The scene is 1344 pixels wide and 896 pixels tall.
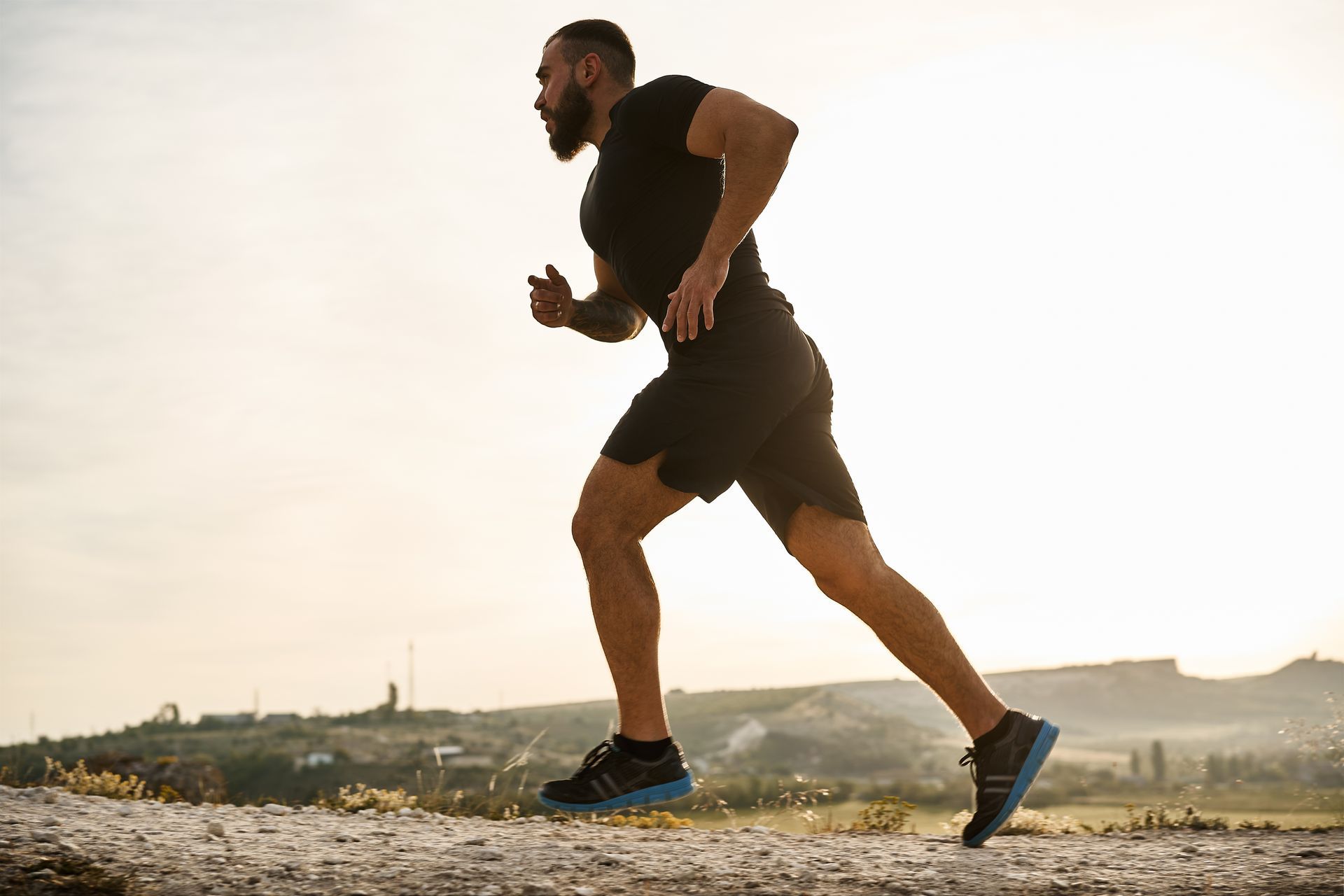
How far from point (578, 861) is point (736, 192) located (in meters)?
2.08

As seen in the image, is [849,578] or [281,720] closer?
[849,578]

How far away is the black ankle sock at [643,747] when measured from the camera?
3432 millimetres

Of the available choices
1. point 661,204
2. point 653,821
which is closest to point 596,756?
point 653,821

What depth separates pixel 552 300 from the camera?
3979mm

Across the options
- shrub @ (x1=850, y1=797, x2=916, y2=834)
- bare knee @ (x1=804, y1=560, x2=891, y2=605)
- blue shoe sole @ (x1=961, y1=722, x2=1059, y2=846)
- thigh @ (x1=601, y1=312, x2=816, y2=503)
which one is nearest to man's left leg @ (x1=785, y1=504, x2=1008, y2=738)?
bare knee @ (x1=804, y1=560, x2=891, y2=605)

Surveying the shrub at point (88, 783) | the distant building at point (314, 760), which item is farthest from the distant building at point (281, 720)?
the shrub at point (88, 783)

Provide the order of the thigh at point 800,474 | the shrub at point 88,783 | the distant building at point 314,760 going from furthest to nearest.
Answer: the distant building at point 314,760 → the shrub at point 88,783 → the thigh at point 800,474

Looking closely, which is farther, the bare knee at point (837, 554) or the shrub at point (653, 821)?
the shrub at point (653, 821)

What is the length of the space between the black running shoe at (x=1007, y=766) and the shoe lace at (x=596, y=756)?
125 centimetres

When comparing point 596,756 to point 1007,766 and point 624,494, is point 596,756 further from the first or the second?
point 1007,766

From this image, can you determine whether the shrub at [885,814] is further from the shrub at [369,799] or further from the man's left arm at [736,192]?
the man's left arm at [736,192]

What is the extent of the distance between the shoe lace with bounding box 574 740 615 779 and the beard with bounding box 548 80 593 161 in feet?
7.04

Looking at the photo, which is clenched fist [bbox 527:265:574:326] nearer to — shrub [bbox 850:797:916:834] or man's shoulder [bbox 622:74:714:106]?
man's shoulder [bbox 622:74:714:106]

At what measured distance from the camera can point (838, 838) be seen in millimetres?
4055
